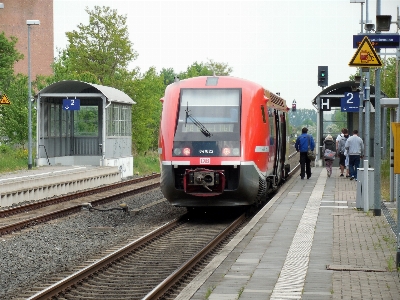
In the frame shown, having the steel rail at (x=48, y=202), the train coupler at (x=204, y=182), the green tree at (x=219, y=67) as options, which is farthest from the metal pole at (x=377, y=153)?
the green tree at (x=219, y=67)

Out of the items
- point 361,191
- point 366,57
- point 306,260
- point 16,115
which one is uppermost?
point 366,57

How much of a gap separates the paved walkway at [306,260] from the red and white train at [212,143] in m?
0.92

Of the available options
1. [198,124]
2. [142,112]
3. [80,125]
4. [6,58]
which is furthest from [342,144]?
[6,58]

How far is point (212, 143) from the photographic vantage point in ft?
57.8

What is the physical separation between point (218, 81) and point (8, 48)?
47663 millimetres

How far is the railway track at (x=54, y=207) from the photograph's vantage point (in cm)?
1850

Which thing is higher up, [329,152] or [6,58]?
[6,58]

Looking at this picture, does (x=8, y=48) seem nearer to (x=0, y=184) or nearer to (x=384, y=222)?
(x=0, y=184)

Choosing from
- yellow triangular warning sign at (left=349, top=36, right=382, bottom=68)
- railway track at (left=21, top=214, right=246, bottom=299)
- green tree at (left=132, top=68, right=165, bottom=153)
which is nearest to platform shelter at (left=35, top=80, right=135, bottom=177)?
green tree at (left=132, top=68, right=165, bottom=153)

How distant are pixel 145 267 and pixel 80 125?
984 inches

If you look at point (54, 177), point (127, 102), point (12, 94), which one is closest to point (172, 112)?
point (54, 177)

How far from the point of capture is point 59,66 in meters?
48.1

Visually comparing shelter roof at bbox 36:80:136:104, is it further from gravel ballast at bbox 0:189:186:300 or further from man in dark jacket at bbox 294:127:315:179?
gravel ballast at bbox 0:189:186:300

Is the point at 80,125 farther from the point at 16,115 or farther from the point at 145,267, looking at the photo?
the point at 145,267
